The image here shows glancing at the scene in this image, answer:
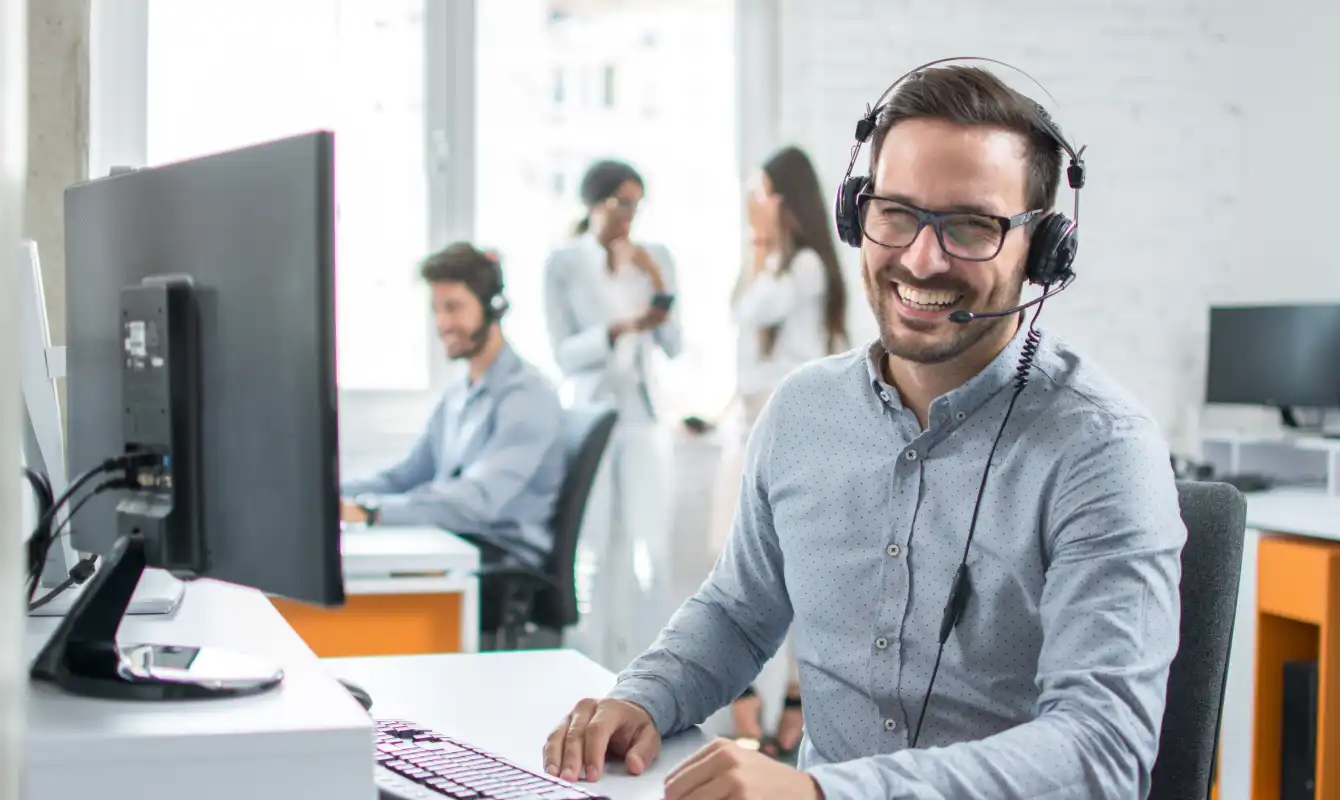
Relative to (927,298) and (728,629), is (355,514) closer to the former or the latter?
(728,629)

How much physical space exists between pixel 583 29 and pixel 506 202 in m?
0.62

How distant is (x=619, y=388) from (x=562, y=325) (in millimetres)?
270

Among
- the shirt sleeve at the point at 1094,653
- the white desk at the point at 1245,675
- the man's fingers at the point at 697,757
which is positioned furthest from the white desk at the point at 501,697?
the white desk at the point at 1245,675

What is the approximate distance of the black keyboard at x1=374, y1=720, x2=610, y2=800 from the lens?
98 cm

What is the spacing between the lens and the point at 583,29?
441cm

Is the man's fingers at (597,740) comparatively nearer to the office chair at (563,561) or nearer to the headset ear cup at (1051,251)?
the headset ear cup at (1051,251)

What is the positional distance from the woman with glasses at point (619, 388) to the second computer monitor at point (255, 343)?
3007 millimetres

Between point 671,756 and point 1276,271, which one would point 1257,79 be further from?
point 671,756

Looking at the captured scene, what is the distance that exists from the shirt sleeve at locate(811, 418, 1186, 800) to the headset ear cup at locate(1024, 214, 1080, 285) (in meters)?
0.19

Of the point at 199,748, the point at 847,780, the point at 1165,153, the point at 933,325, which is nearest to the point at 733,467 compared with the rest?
the point at 1165,153

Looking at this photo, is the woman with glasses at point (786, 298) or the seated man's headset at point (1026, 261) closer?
the seated man's headset at point (1026, 261)

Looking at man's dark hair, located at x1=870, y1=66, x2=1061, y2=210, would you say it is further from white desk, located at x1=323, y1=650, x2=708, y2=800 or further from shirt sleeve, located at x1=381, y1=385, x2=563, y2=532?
shirt sleeve, located at x1=381, y1=385, x2=563, y2=532

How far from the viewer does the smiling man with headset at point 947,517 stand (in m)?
1.12

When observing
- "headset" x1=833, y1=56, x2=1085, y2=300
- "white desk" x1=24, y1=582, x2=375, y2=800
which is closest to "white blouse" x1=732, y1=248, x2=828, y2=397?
"headset" x1=833, y1=56, x2=1085, y2=300
